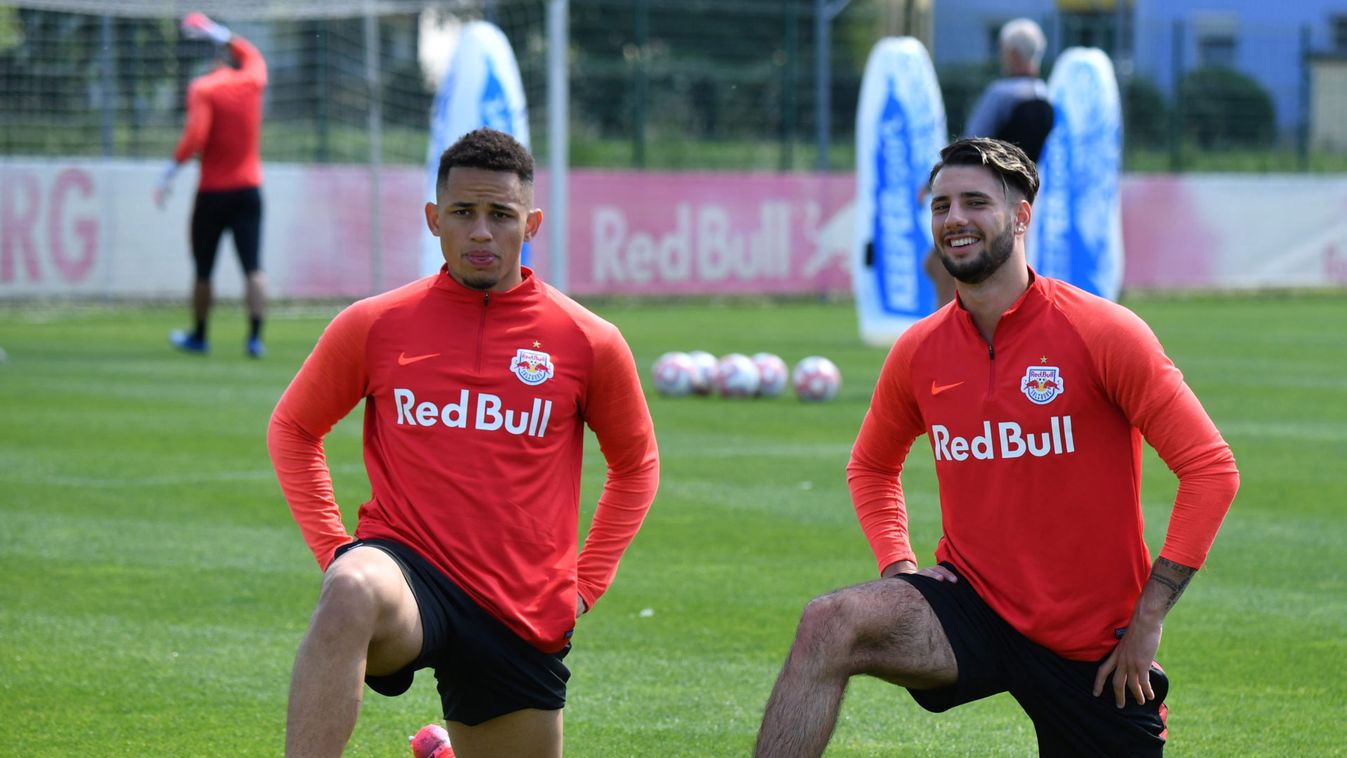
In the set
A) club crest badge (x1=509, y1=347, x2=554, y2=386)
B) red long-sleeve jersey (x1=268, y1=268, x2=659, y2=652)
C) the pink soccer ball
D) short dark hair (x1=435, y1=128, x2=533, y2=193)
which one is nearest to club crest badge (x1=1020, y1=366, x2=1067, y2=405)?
red long-sleeve jersey (x1=268, y1=268, x2=659, y2=652)

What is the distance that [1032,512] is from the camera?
4.36m

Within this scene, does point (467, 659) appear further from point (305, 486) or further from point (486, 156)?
point (486, 156)

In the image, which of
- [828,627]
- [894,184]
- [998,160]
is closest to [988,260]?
[998,160]

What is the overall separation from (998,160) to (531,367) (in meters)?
1.20

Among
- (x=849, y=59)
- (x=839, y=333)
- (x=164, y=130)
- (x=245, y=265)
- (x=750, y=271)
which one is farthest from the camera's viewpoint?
(x=849, y=59)

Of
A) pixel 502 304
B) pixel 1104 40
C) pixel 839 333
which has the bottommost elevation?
pixel 839 333

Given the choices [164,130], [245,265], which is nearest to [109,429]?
[245,265]

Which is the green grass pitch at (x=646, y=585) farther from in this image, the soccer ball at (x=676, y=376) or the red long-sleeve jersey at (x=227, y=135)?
the red long-sleeve jersey at (x=227, y=135)

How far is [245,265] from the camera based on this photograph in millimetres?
16312

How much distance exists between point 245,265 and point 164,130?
872cm

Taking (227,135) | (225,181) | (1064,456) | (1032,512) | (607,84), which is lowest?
(1032,512)

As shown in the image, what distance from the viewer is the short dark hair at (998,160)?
14.4ft

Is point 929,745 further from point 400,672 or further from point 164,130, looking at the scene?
point 164,130

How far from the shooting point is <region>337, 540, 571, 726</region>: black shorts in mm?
4234
